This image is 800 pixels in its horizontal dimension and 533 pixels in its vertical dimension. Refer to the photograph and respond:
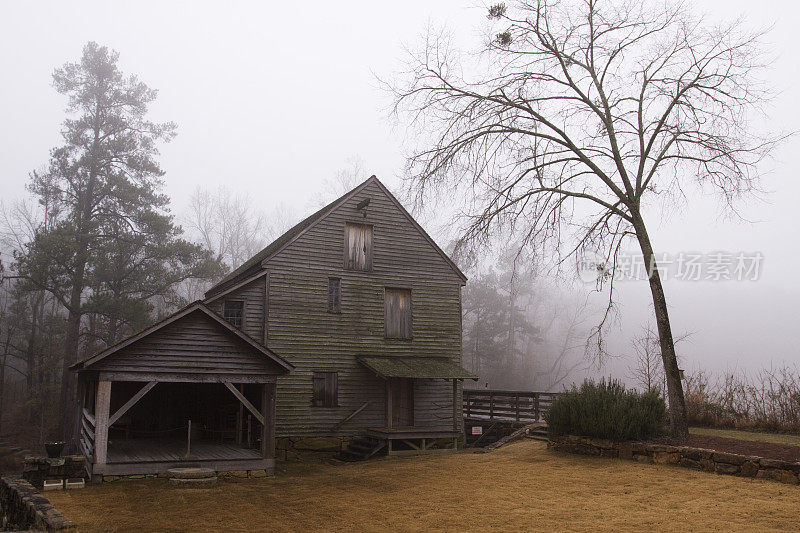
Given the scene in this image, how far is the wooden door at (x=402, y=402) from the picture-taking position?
70.3ft

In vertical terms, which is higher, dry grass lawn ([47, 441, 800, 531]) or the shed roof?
the shed roof

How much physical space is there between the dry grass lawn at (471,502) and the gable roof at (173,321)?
8.97 feet

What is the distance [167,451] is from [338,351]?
21.8 ft

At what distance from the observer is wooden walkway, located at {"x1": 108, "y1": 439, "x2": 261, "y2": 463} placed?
558 inches

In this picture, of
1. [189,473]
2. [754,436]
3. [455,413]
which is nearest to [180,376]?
[189,473]

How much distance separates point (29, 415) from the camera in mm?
33906

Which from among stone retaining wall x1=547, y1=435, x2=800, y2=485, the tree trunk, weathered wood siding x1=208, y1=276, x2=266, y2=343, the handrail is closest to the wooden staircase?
the handrail

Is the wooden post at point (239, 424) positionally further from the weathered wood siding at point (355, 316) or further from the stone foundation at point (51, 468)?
the stone foundation at point (51, 468)

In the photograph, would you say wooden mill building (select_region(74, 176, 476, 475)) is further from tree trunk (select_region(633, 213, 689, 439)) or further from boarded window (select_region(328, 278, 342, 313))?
tree trunk (select_region(633, 213, 689, 439))

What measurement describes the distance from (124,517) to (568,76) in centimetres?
1506

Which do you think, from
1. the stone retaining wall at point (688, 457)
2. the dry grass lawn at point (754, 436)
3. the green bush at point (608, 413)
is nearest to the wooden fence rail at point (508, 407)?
the dry grass lawn at point (754, 436)

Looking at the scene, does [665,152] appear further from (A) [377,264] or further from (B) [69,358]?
(B) [69,358]

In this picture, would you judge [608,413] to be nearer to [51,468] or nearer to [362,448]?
[362,448]

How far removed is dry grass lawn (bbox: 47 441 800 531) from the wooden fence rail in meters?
8.82
